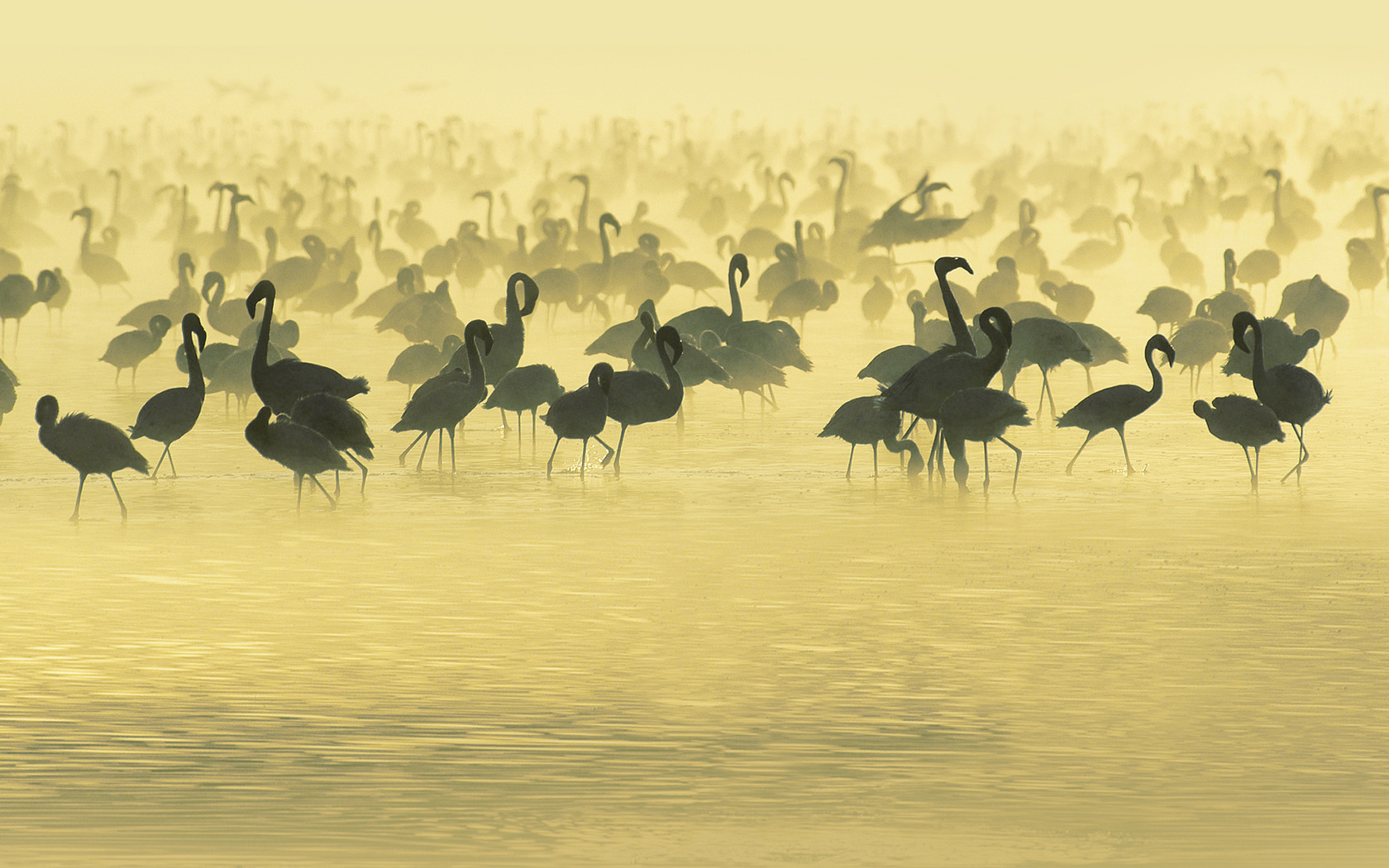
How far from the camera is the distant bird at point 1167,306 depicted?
69.2 feet

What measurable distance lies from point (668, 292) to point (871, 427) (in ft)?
47.3

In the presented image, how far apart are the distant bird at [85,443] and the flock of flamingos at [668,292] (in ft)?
0.05

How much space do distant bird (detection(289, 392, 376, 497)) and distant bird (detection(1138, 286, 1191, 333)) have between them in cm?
1010

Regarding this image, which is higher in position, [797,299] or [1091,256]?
[1091,256]

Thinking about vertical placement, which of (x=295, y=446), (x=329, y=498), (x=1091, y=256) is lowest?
(x=329, y=498)

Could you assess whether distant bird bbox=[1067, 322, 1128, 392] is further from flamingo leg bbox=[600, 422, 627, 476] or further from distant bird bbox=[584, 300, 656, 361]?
flamingo leg bbox=[600, 422, 627, 476]

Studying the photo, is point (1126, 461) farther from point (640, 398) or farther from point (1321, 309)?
point (1321, 309)

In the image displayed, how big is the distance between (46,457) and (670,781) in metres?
8.98

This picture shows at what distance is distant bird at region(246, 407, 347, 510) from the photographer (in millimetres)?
12375

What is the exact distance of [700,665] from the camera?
8.52 metres

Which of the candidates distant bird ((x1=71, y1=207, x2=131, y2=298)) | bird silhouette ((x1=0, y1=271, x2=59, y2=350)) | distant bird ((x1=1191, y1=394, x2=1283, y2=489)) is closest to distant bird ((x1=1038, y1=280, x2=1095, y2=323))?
distant bird ((x1=1191, y1=394, x2=1283, y2=489))

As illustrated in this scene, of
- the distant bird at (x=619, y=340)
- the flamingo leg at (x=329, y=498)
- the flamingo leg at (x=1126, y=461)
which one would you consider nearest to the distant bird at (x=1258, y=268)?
the distant bird at (x=619, y=340)

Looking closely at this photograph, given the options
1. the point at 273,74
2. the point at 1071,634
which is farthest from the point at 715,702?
the point at 273,74

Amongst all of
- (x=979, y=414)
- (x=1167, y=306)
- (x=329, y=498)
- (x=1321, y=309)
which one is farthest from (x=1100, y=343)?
(x=329, y=498)
